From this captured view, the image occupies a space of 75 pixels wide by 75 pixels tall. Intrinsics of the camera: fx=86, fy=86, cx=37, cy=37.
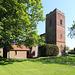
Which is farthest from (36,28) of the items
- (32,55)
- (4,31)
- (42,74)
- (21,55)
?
(32,55)

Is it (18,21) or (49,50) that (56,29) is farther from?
(18,21)

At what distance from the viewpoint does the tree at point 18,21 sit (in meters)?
13.0

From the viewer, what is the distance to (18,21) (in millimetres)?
13266

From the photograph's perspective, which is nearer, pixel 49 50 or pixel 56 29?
pixel 49 50

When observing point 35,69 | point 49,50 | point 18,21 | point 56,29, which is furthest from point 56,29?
point 35,69

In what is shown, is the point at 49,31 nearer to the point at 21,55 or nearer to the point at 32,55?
the point at 32,55

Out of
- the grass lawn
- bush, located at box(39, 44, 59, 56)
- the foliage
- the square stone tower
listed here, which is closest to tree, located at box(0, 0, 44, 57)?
the foliage

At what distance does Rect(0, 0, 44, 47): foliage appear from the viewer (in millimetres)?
12992

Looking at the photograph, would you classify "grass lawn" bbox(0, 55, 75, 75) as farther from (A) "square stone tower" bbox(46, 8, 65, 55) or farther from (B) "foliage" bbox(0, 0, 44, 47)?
(A) "square stone tower" bbox(46, 8, 65, 55)

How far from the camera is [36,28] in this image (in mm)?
16719

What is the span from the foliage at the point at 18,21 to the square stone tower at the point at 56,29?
71.1 feet

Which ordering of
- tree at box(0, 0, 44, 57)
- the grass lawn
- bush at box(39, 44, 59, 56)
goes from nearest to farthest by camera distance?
the grass lawn < tree at box(0, 0, 44, 57) < bush at box(39, 44, 59, 56)

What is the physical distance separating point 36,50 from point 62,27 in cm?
1597

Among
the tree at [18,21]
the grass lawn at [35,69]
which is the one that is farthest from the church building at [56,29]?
the grass lawn at [35,69]
